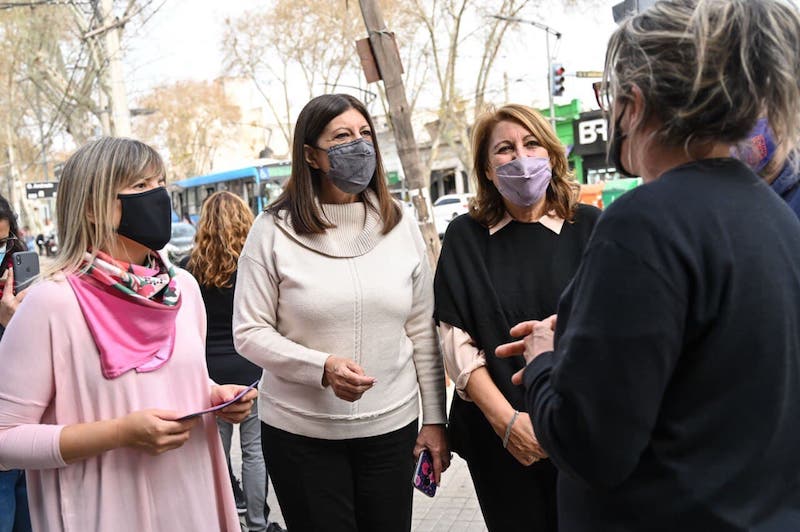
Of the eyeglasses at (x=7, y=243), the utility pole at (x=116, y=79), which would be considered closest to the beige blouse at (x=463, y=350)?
the eyeglasses at (x=7, y=243)

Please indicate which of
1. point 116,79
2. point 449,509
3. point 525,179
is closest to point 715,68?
point 525,179

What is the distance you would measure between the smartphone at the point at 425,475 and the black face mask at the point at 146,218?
3.89 feet

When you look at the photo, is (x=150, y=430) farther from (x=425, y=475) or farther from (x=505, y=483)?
(x=505, y=483)

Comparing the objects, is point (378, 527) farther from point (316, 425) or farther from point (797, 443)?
point (797, 443)

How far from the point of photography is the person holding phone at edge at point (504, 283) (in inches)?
96.6

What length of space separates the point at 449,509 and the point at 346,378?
9.14ft

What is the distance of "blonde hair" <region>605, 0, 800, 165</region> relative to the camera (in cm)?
121

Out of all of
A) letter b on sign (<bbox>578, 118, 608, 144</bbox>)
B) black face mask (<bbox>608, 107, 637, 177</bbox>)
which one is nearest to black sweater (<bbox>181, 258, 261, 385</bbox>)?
black face mask (<bbox>608, 107, 637, 177</bbox>)

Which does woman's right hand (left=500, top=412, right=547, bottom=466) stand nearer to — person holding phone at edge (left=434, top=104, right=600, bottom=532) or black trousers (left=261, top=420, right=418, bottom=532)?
person holding phone at edge (left=434, top=104, right=600, bottom=532)

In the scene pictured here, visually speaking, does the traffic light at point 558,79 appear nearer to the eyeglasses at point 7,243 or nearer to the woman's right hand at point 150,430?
the eyeglasses at point 7,243

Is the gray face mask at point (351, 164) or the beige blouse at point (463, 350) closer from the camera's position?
the beige blouse at point (463, 350)

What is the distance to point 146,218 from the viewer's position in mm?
2105

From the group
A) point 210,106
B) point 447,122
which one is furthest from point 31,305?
point 210,106

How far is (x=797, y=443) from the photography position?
1.27 metres
